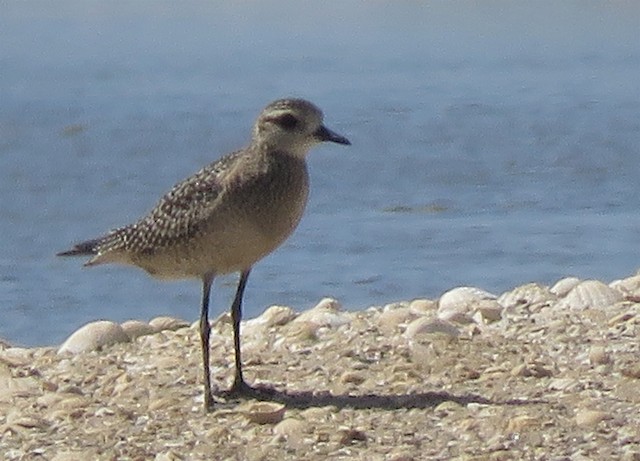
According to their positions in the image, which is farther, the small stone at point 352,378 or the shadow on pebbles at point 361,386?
the small stone at point 352,378

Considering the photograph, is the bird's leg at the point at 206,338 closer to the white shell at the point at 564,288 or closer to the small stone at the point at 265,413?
the small stone at the point at 265,413

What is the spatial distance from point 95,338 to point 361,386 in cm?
186

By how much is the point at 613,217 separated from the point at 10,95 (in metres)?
8.89

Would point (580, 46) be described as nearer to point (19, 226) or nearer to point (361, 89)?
point (361, 89)

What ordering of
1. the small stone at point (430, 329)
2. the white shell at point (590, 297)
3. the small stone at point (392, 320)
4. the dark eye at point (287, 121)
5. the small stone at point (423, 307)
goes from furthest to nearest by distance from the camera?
the small stone at point (423, 307) < the white shell at point (590, 297) < the small stone at point (392, 320) < the small stone at point (430, 329) < the dark eye at point (287, 121)

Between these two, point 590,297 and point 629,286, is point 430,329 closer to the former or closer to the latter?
point 590,297

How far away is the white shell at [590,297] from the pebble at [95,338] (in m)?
2.24

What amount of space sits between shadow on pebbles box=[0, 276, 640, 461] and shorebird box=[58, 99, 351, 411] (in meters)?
0.39

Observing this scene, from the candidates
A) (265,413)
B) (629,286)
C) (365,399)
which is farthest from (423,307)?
(265,413)

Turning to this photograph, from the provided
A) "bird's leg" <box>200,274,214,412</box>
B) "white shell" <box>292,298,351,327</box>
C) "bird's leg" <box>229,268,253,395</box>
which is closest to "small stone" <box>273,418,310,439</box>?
"bird's leg" <box>200,274,214,412</box>

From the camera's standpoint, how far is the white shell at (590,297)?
8.80 meters

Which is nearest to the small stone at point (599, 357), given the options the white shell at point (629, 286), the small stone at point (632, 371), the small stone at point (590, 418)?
the small stone at point (632, 371)

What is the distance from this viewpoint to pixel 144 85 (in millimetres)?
20750

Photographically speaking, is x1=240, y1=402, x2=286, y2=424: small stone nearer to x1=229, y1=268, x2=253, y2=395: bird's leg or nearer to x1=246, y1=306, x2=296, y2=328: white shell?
x1=229, y1=268, x2=253, y2=395: bird's leg
